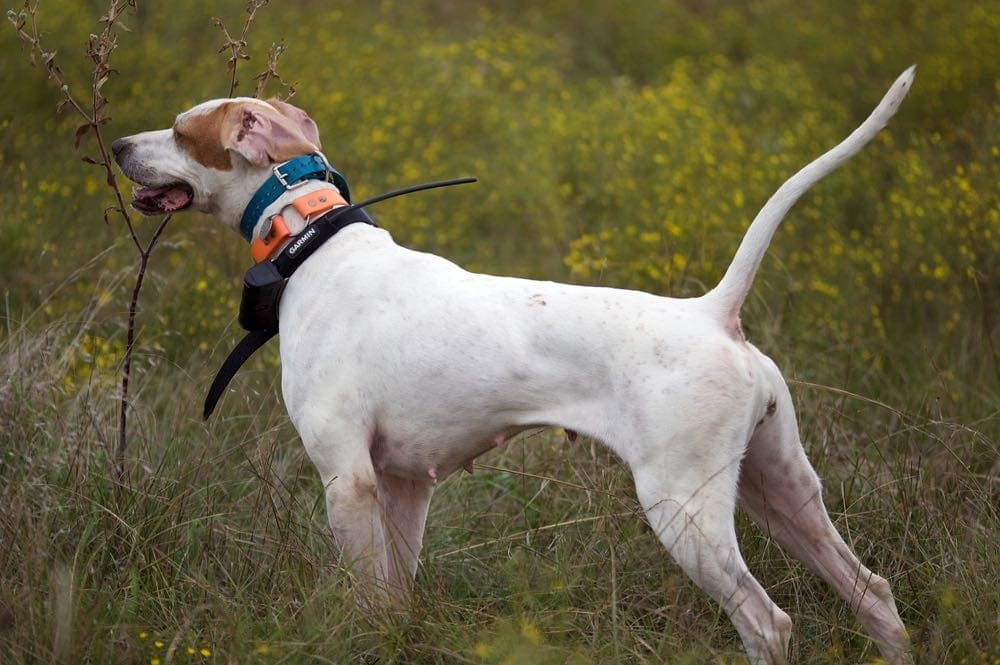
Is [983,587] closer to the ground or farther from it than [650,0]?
farther from it

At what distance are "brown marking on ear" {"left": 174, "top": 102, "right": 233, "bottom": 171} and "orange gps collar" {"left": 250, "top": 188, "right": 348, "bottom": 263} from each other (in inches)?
9.5

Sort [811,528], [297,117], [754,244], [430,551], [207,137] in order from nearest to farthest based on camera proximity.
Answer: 1. [754,244]
2. [811,528]
3. [207,137]
4. [297,117]
5. [430,551]

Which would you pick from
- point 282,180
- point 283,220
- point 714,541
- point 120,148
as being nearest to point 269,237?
point 283,220

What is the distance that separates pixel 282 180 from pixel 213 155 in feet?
0.83

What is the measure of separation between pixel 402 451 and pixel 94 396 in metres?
1.68

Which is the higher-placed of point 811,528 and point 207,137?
point 207,137

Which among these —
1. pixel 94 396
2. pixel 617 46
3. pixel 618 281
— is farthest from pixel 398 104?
pixel 94 396

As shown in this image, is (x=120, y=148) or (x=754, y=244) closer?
(x=754, y=244)

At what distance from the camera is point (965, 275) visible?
19.2 ft

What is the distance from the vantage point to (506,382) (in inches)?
128

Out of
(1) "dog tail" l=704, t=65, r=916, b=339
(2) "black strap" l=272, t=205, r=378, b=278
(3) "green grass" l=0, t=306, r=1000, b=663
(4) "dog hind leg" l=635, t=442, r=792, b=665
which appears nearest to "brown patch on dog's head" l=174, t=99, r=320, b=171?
(2) "black strap" l=272, t=205, r=378, b=278

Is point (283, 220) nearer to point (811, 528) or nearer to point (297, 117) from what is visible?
point (297, 117)

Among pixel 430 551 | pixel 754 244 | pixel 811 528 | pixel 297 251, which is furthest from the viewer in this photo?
pixel 430 551

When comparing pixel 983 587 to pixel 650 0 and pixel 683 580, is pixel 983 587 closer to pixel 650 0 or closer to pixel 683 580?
pixel 683 580
